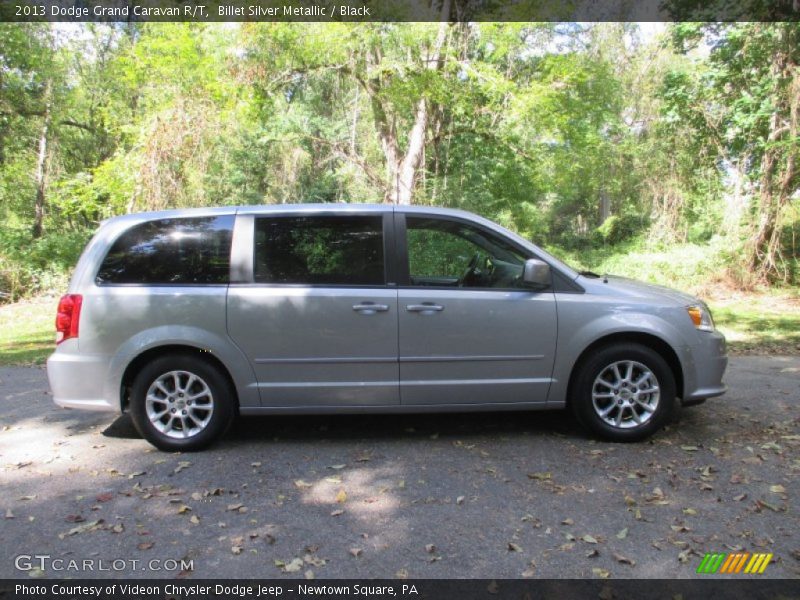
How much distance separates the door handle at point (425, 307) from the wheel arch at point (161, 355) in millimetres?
1478

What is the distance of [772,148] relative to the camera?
43.8 ft

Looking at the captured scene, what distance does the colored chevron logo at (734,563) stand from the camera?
282 centimetres

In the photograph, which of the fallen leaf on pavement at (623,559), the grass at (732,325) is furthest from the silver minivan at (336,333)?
the grass at (732,325)

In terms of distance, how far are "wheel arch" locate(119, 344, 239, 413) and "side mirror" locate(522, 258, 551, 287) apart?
2.39m

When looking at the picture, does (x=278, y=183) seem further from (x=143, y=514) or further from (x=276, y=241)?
(x=143, y=514)

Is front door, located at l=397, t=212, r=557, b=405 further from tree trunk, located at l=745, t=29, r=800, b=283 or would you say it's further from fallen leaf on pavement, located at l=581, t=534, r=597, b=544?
tree trunk, located at l=745, t=29, r=800, b=283

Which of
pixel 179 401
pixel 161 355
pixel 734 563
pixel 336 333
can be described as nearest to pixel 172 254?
pixel 161 355

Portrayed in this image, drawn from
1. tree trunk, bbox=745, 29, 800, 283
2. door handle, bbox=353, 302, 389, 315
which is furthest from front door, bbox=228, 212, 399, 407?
tree trunk, bbox=745, 29, 800, 283

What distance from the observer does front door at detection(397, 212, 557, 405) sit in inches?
171

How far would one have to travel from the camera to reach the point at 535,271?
431cm

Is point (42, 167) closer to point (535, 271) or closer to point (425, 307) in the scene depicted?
point (425, 307)

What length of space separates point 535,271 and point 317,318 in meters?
1.69
